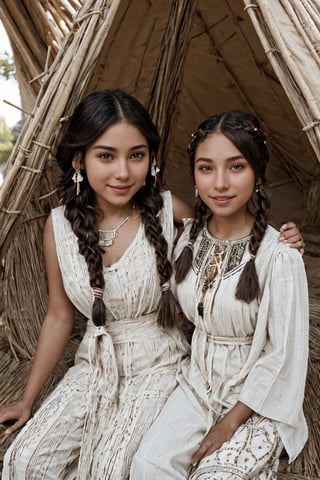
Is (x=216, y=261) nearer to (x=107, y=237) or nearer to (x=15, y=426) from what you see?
(x=107, y=237)

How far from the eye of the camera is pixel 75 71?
195 centimetres

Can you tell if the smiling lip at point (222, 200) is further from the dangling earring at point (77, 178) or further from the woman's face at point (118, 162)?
the dangling earring at point (77, 178)

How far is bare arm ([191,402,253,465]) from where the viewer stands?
64.6 inches

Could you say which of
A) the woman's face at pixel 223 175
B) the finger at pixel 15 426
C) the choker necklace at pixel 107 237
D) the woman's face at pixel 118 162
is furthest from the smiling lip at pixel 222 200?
the finger at pixel 15 426

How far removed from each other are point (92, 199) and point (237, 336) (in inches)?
24.1

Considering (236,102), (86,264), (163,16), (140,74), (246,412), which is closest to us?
(246,412)

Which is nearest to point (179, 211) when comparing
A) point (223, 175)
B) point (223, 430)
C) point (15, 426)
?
point (223, 175)

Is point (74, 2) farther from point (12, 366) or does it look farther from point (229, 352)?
point (229, 352)

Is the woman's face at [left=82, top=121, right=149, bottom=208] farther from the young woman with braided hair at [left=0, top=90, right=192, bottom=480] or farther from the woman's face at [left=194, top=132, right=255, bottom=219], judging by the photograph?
the woman's face at [left=194, top=132, right=255, bottom=219]

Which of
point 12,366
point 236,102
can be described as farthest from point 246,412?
point 236,102

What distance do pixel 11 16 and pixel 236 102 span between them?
128 centimetres

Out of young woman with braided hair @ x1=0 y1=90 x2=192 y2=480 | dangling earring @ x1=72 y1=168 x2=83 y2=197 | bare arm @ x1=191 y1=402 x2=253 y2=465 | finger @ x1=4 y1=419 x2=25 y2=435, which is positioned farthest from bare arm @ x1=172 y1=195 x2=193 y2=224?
finger @ x1=4 y1=419 x2=25 y2=435

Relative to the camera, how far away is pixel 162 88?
2598 mm

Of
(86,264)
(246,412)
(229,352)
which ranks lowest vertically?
(246,412)
